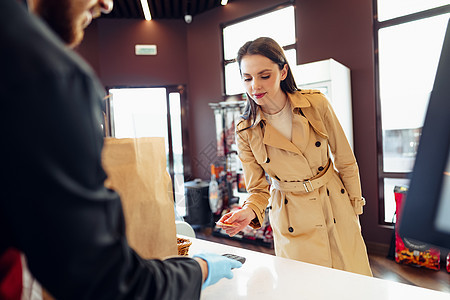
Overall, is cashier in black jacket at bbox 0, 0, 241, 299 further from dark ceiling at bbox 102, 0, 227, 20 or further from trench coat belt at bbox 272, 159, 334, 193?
dark ceiling at bbox 102, 0, 227, 20

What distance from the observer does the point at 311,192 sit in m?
1.52

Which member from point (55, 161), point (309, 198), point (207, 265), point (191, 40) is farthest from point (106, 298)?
point (191, 40)

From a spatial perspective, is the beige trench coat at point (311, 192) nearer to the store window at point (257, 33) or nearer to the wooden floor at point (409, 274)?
the wooden floor at point (409, 274)

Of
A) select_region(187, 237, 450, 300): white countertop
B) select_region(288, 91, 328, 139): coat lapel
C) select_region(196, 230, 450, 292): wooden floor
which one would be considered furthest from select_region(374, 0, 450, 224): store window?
select_region(187, 237, 450, 300): white countertop

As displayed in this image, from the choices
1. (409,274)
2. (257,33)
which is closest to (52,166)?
(409,274)

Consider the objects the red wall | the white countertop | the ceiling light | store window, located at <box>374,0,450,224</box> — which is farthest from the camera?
the red wall

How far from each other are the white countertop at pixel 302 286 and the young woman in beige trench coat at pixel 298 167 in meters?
0.43

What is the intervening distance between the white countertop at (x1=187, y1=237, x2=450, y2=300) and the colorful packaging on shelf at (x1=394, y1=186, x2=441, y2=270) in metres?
2.22

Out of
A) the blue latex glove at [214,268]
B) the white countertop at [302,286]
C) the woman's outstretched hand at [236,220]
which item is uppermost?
the blue latex glove at [214,268]

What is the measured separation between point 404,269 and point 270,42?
2632 millimetres

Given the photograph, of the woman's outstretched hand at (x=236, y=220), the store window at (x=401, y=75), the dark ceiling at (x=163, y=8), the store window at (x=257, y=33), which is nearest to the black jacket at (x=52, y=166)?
the woman's outstretched hand at (x=236, y=220)

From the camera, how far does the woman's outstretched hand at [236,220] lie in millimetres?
1250

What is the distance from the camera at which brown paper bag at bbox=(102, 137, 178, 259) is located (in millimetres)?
752

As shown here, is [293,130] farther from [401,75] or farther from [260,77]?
[401,75]
